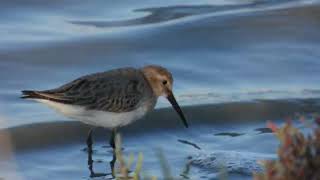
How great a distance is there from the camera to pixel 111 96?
27.8 feet

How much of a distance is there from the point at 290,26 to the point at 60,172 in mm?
5120

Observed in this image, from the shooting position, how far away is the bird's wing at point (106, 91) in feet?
27.0

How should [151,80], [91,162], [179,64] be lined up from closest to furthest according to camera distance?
[91,162]
[151,80]
[179,64]

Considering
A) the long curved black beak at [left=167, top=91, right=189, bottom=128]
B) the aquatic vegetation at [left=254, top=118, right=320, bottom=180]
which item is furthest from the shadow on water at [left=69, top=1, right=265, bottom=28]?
the aquatic vegetation at [left=254, top=118, right=320, bottom=180]

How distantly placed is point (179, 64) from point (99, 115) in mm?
2693

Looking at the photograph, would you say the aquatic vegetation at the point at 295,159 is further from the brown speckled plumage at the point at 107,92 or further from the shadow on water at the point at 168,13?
the shadow on water at the point at 168,13

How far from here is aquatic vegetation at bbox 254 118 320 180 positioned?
14.3ft

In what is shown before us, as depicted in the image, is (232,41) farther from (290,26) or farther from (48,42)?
(48,42)

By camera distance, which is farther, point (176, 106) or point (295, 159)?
point (176, 106)

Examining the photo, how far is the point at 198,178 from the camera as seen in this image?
25.8 ft

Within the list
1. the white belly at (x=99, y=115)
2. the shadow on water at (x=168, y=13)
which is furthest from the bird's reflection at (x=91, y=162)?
the shadow on water at (x=168, y=13)

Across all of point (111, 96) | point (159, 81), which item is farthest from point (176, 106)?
point (111, 96)

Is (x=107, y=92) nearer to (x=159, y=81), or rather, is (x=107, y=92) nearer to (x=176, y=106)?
(x=159, y=81)

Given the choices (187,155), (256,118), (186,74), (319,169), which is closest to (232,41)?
(186,74)
